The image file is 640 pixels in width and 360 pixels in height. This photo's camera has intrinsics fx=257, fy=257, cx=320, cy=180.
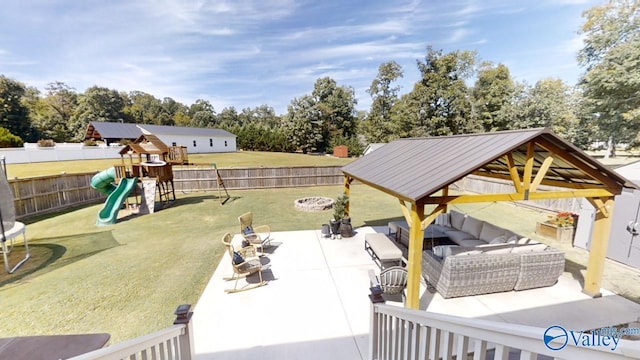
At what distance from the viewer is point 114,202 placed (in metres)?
11.3

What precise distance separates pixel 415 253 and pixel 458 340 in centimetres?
277

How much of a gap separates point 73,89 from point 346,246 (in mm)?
70627

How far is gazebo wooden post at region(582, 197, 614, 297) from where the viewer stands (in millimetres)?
5262

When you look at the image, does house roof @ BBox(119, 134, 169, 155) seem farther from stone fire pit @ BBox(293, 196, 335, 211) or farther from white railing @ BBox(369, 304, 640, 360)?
white railing @ BBox(369, 304, 640, 360)

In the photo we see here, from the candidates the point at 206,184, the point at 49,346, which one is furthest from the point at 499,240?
the point at 206,184

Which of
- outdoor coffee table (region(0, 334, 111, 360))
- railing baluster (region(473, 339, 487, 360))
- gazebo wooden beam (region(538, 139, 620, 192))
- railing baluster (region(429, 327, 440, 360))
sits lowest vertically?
outdoor coffee table (region(0, 334, 111, 360))

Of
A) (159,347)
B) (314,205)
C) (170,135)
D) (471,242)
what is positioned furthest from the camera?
(170,135)

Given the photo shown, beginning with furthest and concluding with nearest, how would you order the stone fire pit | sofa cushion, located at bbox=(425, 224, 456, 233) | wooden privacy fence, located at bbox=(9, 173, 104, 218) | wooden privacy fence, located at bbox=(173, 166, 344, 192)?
wooden privacy fence, located at bbox=(173, 166, 344, 192) < the stone fire pit < wooden privacy fence, located at bbox=(9, 173, 104, 218) < sofa cushion, located at bbox=(425, 224, 456, 233)

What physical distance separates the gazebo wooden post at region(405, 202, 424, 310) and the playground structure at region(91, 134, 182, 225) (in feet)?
39.2

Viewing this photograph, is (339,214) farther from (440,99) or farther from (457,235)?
(440,99)

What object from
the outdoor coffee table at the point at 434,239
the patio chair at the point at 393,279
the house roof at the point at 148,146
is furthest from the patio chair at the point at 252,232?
the house roof at the point at 148,146

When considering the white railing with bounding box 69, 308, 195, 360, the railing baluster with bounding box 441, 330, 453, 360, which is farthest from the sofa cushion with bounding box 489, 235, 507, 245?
the white railing with bounding box 69, 308, 195, 360

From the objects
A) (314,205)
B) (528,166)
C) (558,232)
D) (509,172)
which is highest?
(528,166)

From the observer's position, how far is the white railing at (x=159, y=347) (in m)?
1.72
